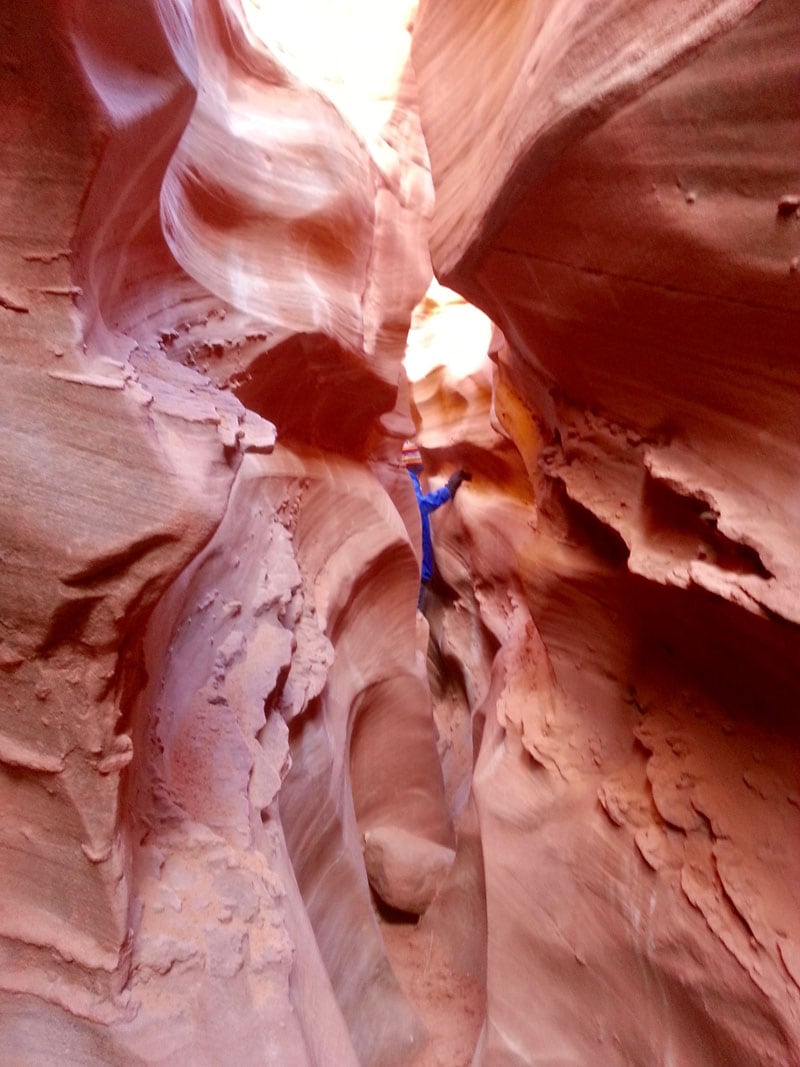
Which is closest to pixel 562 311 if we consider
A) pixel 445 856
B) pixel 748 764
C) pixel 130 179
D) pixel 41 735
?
pixel 130 179

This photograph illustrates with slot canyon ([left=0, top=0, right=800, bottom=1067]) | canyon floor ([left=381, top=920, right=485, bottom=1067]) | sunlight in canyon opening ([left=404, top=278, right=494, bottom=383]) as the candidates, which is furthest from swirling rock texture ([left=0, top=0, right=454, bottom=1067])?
sunlight in canyon opening ([left=404, top=278, right=494, bottom=383])

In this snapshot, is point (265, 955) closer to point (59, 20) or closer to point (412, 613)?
point (59, 20)

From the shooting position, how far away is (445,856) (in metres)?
3.62

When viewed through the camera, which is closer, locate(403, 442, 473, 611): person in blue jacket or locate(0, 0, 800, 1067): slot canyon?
locate(0, 0, 800, 1067): slot canyon

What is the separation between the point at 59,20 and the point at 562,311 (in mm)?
1367

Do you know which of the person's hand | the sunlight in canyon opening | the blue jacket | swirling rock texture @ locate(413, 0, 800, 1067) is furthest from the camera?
the sunlight in canyon opening

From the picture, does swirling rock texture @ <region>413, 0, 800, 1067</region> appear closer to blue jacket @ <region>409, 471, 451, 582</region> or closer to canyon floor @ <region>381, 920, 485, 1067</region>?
canyon floor @ <region>381, 920, 485, 1067</region>

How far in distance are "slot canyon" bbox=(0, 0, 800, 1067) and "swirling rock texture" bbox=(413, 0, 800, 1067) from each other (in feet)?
0.04

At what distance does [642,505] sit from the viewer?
202 cm

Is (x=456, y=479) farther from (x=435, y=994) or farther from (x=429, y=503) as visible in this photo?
(x=435, y=994)

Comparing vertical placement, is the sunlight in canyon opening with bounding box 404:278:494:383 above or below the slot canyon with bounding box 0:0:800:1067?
below

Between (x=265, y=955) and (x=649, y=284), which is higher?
(x=649, y=284)

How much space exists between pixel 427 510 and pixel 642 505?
360 centimetres

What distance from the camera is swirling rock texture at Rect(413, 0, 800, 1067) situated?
146 cm
